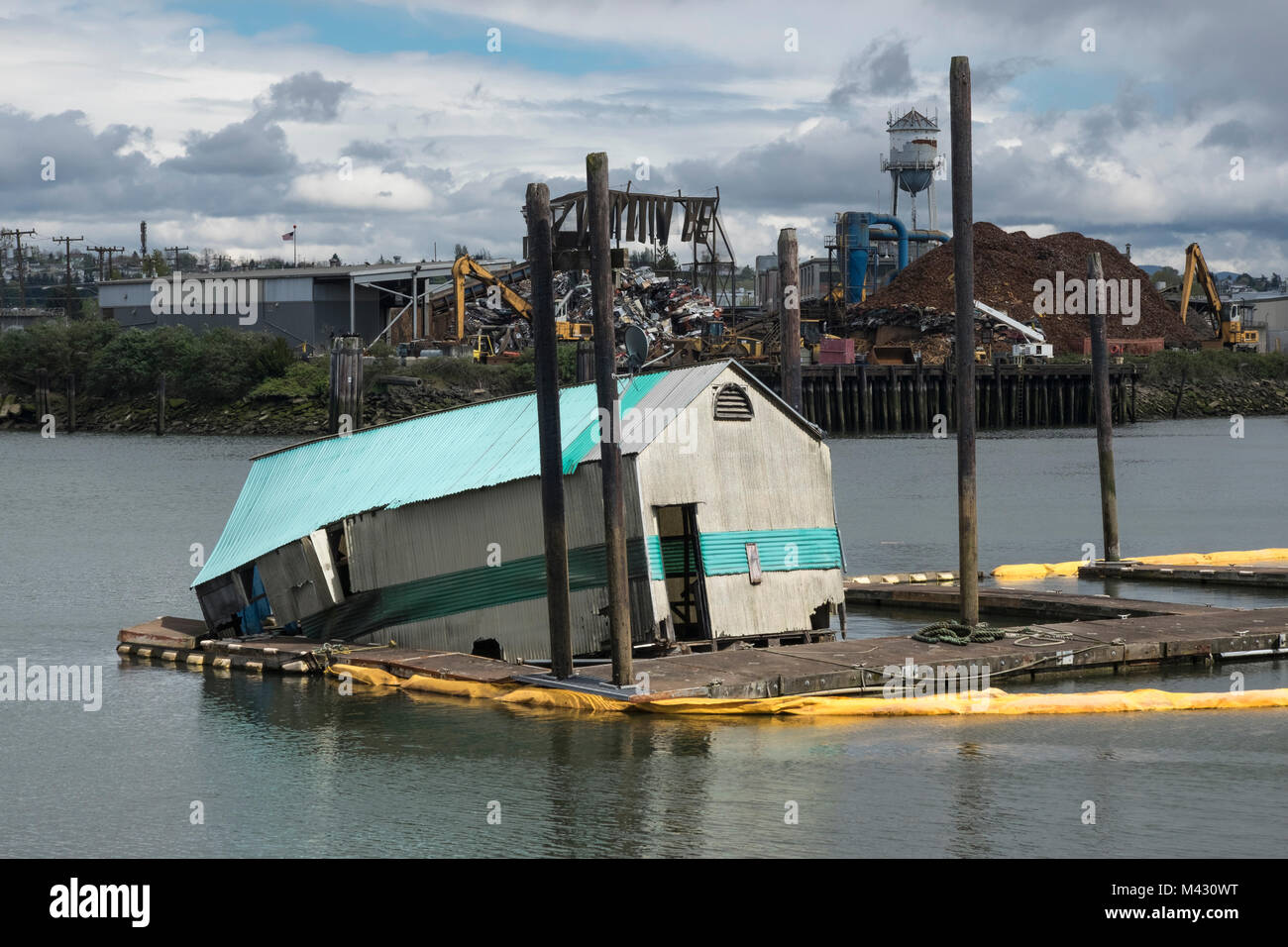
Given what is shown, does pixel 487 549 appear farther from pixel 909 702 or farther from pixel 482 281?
pixel 482 281

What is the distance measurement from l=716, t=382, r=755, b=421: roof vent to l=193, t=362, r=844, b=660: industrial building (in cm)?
2

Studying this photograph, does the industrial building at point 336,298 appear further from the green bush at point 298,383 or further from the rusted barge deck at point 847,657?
the rusted barge deck at point 847,657

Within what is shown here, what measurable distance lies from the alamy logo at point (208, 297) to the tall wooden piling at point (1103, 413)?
77440 millimetres

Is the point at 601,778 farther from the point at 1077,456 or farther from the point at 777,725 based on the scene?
the point at 1077,456

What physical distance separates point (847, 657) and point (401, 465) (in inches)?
295

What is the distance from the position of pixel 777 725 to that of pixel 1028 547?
25.0 m

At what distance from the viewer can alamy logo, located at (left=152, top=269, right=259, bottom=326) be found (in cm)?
10106

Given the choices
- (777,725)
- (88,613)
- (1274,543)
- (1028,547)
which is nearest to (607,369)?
(777,725)

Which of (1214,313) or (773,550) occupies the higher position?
(1214,313)

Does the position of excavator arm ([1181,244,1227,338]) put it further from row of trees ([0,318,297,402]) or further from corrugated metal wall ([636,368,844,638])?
corrugated metal wall ([636,368,844,638])

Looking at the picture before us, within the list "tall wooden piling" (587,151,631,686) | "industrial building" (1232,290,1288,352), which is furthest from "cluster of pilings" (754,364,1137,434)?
"tall wooden piling" (587,151,631,686)

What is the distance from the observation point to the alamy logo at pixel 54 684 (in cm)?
2202

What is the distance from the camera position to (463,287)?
302 feet

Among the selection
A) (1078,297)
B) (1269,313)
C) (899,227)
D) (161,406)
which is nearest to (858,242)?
(899,227)
